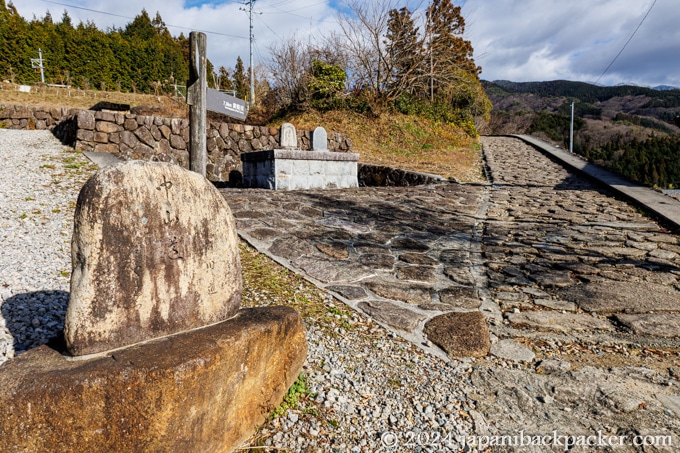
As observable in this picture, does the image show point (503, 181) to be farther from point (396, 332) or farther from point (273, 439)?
point (273, 439)

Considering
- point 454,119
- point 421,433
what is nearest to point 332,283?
point 421,433

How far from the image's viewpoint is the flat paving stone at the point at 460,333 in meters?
2.67

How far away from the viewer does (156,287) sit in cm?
170

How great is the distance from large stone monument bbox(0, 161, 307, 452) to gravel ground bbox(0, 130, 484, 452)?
229mm

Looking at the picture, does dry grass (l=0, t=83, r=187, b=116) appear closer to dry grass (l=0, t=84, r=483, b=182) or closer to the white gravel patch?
dry grass (l=0, t=84, r=483, b=182)

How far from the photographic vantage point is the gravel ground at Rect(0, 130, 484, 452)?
1809 mm

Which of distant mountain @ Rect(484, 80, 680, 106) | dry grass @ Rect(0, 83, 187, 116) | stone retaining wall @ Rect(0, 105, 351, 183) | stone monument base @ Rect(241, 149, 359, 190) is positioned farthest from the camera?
distant mountain @ Rect(484, 80, 680, 106)

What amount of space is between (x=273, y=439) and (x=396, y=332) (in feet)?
4.26

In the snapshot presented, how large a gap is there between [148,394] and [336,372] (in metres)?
1.09

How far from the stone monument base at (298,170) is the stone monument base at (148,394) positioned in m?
6.30

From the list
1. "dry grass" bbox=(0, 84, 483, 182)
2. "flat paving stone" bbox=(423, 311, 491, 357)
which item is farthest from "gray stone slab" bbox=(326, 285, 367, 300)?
"dry grass" bbox=(0, 84, 483, 182)

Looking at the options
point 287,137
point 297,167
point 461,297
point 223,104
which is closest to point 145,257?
point 223,104

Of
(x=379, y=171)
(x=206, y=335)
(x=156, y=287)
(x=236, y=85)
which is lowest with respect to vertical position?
(x=206, y=335)

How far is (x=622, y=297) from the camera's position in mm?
3434
